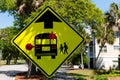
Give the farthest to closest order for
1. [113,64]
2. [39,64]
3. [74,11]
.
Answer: [113,64], [74,11], [39,64]

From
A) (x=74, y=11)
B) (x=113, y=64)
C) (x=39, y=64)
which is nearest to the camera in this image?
(x=39, y=64)

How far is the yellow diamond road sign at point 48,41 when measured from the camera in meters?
7.70

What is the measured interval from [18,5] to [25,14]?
1535 mm

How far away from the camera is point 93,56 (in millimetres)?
79562

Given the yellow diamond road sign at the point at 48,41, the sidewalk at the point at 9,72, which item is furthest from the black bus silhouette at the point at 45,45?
the sidewalk at the point at 9,72

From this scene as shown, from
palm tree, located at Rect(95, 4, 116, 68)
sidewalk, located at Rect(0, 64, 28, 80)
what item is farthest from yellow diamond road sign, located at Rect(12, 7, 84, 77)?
palm tree, located at Rect(95, 4, 116, 68)

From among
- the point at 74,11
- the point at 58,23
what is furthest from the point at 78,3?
the point at 58,23

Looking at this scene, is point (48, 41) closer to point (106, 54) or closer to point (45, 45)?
point (45, 45)

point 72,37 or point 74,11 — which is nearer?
point 72,37

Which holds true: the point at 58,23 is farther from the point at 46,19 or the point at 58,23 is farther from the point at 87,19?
the point at 87,19

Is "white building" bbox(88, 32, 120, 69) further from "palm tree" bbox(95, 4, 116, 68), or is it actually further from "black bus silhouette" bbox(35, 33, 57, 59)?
"black bus silhouette" bbox(35, 33, 57, 59)

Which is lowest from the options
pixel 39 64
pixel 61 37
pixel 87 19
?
pixel 39 64

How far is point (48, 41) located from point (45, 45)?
0.10m

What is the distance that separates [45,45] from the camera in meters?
7.70
